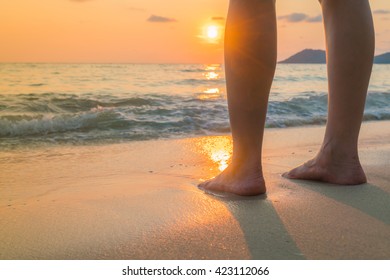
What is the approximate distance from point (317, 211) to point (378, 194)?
364 millimetres

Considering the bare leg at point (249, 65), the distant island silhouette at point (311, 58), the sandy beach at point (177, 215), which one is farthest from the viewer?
the distant island silhouette at point (311, 58)

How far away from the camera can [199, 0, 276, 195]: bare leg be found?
1.59 metres

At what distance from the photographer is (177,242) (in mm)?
1283

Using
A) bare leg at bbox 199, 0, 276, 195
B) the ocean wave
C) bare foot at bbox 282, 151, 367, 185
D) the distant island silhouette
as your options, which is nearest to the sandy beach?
bare foot at bbox 282, 151, 367, 185

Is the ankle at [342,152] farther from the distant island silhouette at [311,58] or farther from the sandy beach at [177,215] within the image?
the distant island silhouette at [311,58]

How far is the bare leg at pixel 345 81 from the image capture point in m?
1.77

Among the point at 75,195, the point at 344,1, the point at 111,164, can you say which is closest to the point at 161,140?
the point at 111,164

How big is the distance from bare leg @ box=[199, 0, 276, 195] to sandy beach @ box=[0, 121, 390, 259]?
0.27 m

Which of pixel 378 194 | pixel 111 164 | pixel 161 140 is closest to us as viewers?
pixel 378 194

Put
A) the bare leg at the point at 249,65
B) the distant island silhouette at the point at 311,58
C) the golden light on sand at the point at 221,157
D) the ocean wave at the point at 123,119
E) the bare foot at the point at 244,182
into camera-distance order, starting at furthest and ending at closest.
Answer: the distant island silhouette at the point at 311,58 → the ocean wave at the point at 123,119 → the golden light on sand at the point at 221,157 → the bare foot at the point at 244,182 → the bare leg at the point at 249,65

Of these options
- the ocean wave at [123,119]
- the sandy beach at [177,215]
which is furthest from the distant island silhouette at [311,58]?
the sandy beach at [177,215]

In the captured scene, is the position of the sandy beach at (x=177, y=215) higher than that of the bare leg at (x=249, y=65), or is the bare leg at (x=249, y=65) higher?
the bare leg at (x=249, y=65)

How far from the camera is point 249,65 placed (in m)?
1.60

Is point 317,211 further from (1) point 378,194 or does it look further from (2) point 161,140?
(2) point 161,140
